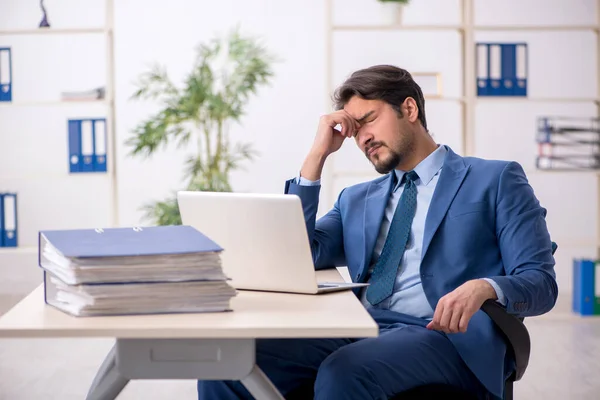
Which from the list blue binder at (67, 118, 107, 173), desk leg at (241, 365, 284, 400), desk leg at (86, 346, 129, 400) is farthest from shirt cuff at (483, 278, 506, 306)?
blue binder at (67, 118, 107, 173)

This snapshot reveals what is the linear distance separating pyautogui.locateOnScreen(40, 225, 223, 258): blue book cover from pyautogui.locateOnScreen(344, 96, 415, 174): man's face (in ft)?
2.46

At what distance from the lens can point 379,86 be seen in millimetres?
2367

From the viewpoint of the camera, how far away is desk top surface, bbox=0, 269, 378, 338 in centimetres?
145

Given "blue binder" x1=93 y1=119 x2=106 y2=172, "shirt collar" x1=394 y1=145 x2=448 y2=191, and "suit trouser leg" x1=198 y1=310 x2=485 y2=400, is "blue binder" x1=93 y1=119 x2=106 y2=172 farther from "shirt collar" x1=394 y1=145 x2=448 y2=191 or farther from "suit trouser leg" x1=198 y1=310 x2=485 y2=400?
"suit trouser leg" x1=198 y1=310 x2=485 y2=400

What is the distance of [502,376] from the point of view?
1.96 metres

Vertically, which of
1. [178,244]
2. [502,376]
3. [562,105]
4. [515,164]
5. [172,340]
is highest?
[562,105]

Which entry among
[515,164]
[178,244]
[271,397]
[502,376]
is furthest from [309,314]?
[515,164]

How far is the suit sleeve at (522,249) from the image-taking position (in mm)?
1984

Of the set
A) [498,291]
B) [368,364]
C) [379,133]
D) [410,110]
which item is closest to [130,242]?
[368,364]

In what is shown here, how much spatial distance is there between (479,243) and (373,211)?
33cm

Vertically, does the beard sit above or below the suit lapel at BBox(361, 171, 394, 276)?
above

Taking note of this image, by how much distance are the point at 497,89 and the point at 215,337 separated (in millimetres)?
3852

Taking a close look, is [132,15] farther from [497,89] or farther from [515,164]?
[515,164]

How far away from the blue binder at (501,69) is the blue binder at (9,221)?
2.86 meters
